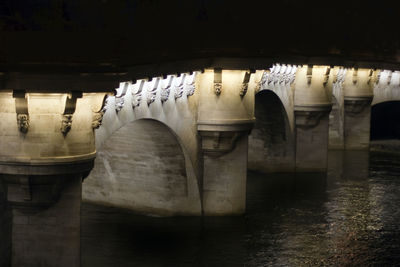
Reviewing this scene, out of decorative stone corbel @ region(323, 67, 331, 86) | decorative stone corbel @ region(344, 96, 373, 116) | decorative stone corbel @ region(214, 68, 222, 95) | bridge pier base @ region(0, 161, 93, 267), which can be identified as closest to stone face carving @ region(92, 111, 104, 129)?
bridge pier base @ region(0, 161, 93, 267)

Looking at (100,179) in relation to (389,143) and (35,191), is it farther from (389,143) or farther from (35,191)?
(389,143)

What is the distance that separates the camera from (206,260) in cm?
2822

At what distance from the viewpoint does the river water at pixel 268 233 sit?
28.5m

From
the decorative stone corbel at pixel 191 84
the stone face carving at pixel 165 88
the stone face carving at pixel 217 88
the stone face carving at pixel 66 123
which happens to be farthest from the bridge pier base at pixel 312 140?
the stone face carving at pixel 66 123

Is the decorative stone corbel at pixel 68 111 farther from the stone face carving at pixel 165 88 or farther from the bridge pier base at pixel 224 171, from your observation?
the bridge pier base at pixel 224 171

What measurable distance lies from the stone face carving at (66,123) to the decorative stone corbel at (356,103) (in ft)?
109

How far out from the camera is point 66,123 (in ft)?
70.4

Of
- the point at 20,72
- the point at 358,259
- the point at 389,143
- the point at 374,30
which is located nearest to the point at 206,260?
the point at 358,259

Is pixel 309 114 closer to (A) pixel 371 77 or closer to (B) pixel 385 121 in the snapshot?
(A) pixel 371 77

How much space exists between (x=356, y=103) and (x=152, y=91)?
26438 millimetres

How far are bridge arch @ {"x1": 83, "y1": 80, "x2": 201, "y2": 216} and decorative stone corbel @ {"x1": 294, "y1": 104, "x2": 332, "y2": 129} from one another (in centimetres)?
1239

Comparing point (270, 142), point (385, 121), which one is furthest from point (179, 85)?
point (385, 121)

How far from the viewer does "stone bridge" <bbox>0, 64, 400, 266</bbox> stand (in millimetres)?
21312

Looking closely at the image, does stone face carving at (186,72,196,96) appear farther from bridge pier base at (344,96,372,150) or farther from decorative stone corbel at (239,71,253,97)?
bridge pier base at (344,96,372,150)
